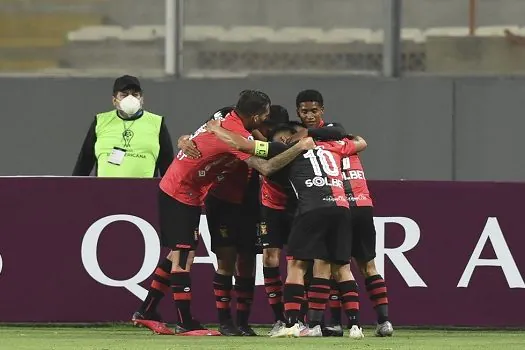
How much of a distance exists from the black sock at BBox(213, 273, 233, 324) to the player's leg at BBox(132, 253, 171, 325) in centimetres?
40

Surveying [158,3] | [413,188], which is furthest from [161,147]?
[158,3]

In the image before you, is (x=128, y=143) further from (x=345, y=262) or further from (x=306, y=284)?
(x=345, y=262)

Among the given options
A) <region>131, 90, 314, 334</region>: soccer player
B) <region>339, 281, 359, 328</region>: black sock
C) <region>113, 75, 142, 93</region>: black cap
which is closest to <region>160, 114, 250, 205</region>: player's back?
<region>131, 90, 314, 334</region>: soccer player

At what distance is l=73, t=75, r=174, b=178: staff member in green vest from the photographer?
13430 mm

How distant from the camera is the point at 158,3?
1639cm

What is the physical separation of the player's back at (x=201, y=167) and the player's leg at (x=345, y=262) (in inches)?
33.2

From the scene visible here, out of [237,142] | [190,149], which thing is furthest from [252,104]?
[190,149]

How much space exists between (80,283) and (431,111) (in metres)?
5.12

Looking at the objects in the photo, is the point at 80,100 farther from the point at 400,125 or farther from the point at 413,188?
the point at 413,188

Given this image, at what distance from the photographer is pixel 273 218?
11828 mm

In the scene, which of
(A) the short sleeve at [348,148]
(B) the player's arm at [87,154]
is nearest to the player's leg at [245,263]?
(A) the short sleeve at [348,148]

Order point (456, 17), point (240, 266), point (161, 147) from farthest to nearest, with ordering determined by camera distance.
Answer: point (456, 17)
point (161, 147)
point (240, 266)

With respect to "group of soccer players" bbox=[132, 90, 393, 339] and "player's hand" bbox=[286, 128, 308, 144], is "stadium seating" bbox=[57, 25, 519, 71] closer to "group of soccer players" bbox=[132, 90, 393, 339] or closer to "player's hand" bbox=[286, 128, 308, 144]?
"group of soccer players" bbox=[132, 90, 393, 339]

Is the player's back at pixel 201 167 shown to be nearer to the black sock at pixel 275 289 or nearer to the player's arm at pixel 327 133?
the player's arm at pixel 327 133
